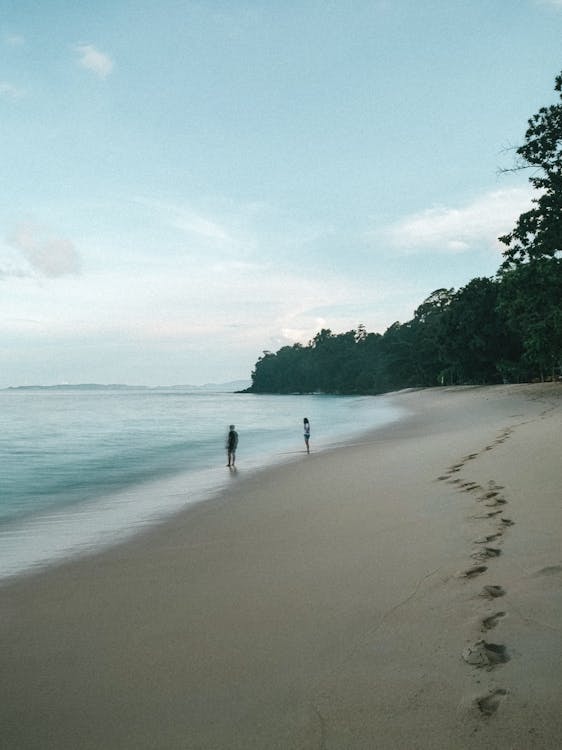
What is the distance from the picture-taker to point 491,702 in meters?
2.55

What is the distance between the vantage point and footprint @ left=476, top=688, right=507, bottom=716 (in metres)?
2.50

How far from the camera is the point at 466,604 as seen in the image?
368 centimetres

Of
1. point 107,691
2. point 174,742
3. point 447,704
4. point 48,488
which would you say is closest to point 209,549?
point 107,691

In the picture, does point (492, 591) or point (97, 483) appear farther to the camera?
point (97, 483)

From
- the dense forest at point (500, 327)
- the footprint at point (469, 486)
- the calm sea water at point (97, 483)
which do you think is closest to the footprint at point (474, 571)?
the footprint at point (469, 486)

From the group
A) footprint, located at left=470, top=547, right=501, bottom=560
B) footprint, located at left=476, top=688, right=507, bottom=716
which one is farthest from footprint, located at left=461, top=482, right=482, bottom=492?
footprint, located at left=476, top=688, right=507, bottom=716

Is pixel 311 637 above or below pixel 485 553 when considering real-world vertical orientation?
below

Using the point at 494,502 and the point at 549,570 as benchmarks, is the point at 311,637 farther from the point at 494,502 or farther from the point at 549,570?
the point at 494,502

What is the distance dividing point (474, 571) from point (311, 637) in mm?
1553

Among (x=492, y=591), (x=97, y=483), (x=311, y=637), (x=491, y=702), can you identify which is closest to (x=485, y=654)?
(x=491, y=702)

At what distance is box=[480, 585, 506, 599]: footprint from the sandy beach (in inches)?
0.8

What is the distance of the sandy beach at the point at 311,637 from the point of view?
262 centimetres

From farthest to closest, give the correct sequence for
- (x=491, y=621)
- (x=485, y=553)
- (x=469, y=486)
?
(x=469, y=486) → (x=485, y=553) → (x=491, y=621)

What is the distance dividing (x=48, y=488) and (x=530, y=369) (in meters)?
60.9
